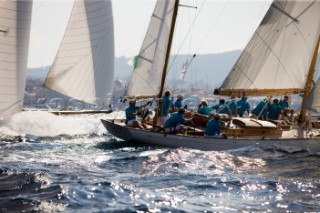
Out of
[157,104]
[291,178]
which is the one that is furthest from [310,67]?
[291,178]

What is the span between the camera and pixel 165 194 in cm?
1149

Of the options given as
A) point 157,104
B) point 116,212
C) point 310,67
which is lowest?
point 116,212

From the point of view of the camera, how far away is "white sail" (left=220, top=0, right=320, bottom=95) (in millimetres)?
22156

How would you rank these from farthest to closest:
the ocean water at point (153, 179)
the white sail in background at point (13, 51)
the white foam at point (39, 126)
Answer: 1. the white foam at point (39, 126)
2. the white sail in background at point (13, 51)
3. the ocean water at point (153, 179)

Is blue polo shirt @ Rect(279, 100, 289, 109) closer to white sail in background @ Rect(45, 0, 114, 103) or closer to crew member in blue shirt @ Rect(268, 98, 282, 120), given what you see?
crew member in blue shirt @ Rect(268, 98, 282, 120)

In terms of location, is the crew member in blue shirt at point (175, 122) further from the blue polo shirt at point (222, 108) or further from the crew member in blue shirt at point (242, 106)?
the crew member in blue shirt at point (242, 106)

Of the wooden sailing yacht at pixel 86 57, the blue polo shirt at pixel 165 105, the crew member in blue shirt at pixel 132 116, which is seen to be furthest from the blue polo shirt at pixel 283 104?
the wooden sailing yacht at pixel 86 57

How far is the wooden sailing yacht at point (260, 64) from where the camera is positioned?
20.7m

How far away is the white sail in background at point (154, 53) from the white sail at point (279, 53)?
2982 millimetres

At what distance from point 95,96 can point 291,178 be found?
15.3 m

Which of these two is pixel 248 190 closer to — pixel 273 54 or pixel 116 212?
pixel 116 212

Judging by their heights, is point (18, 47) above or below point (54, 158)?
above

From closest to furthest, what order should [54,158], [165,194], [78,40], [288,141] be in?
[165,194], [54,158], [288,141], [78,40]

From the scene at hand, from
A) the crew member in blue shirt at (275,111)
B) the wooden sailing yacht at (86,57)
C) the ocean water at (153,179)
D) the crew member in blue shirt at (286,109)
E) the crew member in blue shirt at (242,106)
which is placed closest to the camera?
the ocean water at (153,179)
